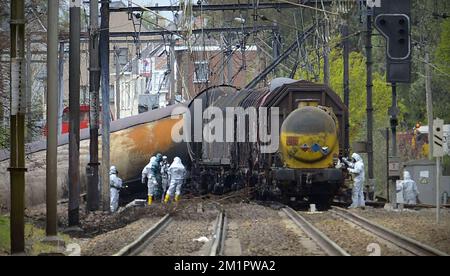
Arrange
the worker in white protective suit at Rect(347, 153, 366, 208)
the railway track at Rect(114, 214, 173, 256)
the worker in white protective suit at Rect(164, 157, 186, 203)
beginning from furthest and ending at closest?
the worker in white protective suit at Rect(164, 157, 186, 203)
the worker in white protective suit at Rect(347, 153, 366, 208)
the railway track at Rect(114, 214, 173, 256)

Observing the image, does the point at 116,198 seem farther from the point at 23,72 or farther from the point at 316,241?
the point at 23,72

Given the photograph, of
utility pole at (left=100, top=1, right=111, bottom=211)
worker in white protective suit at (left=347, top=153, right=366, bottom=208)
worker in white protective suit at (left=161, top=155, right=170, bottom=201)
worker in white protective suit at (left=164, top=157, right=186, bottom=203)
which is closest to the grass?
utility pole at (left=100, top=1, right=111, bottom=211)

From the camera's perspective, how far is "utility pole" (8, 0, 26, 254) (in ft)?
45.7

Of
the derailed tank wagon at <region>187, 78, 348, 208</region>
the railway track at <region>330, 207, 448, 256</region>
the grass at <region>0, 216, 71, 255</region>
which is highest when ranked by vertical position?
the derailed tank wagon at <region>187, 78, 348, 208</region>

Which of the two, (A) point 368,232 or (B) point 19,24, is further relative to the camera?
(A) point 368,232

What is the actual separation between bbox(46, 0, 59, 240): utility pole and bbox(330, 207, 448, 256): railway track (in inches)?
225

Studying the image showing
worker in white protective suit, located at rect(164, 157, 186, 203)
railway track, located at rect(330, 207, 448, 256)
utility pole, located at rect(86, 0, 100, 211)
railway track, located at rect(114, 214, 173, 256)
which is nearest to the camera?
railway track, located at rect(330, 207, 448, 256)

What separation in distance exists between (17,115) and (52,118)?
1.98 m

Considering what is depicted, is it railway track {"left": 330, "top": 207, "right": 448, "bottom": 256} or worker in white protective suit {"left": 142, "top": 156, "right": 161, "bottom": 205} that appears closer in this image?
railway track {"left": 330, "top": 207, "right": 448, "bottom": 256}

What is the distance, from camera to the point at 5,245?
16.6 meters

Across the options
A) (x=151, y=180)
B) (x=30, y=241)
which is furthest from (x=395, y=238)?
(x=151, y=180)

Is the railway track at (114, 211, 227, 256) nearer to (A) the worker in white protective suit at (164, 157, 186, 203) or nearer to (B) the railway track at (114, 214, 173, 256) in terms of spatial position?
(B) the railway track at (114, 214, 173, 256)
